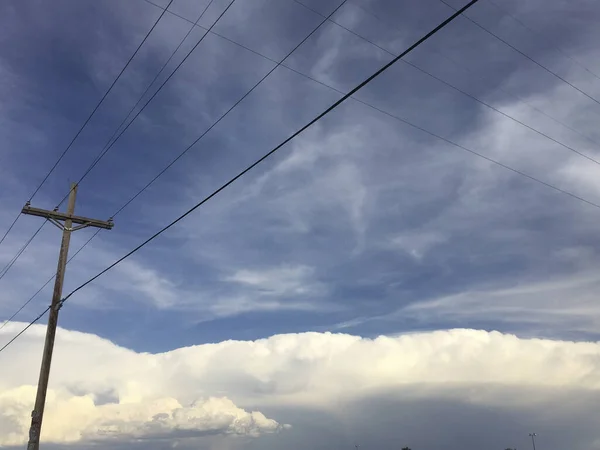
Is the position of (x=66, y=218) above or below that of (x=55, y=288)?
above

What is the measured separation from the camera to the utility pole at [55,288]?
19.0 meters

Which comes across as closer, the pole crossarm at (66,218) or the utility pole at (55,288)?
the utility pole at (55,288)

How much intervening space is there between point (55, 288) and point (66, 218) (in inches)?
136

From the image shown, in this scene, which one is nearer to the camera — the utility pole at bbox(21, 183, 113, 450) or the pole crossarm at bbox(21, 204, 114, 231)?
the utility pole at bbox(21, 183, 113, 450)

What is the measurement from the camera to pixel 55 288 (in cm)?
2128

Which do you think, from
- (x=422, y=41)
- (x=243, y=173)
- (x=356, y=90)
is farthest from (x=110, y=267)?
(x=422, y=41)

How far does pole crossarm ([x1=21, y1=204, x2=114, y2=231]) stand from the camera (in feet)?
73.7

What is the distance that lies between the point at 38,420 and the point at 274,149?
15.2 m

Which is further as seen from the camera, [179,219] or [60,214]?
[60,214]

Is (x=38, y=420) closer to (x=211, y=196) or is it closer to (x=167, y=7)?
(x=211, y=196)

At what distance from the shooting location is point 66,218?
904 inches

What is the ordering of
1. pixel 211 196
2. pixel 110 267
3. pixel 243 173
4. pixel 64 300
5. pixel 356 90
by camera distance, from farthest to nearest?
pixel 64 300 → pixel 110 267 → pixel 211 196 → pixel 243 173 → pixel 356 90

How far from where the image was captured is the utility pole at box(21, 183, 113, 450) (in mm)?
19047

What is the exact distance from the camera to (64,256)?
21.8 meters
